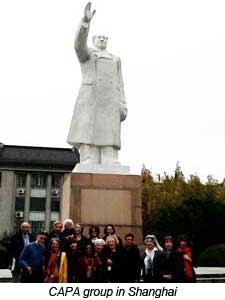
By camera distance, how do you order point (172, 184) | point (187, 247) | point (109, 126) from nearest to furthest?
point (187, 247)
point (109, 126)
point (172, 184)

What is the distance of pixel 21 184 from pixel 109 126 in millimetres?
12807

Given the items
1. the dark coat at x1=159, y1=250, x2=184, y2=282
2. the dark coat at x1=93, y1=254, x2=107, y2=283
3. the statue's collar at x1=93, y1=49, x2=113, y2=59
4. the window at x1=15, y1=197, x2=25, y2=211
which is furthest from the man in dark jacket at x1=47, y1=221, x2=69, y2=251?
the window at x1=15, y1=197, x2=25, y2=211

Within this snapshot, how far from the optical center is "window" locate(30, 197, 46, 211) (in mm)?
22734

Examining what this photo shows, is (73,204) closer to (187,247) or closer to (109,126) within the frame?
(109,126)

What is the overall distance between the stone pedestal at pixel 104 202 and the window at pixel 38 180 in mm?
12501

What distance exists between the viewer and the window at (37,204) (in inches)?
895

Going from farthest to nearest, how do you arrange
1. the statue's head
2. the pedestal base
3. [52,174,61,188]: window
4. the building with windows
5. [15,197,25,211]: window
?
[52,174,61,188]: window
[15,197,25,211]: window
the building with windows
the statue's head
the pedestal base

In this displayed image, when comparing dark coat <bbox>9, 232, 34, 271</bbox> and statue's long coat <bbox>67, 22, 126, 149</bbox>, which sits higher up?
statue's long coat <bbox>67, 22, 126, 149</bbox>

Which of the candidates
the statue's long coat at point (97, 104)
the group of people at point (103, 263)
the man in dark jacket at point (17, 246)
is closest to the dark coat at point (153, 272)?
the group of people at point (103, 263)

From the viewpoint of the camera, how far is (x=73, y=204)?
10.1 meters

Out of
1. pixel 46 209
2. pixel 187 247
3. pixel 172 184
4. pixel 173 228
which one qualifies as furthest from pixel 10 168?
pixel 187 247

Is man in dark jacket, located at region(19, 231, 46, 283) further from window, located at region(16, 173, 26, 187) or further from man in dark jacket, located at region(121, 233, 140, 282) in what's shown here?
window, located at region(16, 173, 26, 187)

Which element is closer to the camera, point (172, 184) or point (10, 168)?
point (10, 168)

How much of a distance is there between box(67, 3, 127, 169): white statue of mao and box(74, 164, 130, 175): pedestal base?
0.18m
